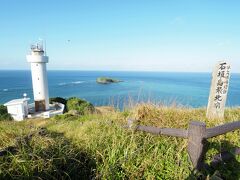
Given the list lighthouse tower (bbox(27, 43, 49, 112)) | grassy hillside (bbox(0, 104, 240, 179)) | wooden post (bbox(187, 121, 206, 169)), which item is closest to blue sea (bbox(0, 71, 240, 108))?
grassy hillside (bbox(0, 104, 240, 179))

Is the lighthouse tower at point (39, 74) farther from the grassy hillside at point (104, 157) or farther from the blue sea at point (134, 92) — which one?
the grassy hillside at point (104, 157)

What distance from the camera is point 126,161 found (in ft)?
8.16

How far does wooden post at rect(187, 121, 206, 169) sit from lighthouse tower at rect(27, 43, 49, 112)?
1921 cm

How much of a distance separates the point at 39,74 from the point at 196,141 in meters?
19.7

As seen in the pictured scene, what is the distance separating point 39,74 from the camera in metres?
19.8

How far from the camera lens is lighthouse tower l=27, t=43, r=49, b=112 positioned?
1931 cm

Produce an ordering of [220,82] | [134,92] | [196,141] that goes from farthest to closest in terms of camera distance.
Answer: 1. [134,92]
2. [220,82]
3. [196,141]

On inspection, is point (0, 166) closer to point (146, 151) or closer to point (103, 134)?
point (103, 134)

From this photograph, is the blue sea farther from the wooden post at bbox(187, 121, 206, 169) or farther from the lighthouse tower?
the lighthouse tower

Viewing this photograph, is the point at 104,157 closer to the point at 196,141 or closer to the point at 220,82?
the point at 196,141

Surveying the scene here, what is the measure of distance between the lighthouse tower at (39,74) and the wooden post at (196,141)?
63.0ft

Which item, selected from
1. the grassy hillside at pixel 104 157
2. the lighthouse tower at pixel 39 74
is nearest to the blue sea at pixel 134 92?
the grassy hillside at pixel 104 157

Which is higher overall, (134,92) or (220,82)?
(220,82)

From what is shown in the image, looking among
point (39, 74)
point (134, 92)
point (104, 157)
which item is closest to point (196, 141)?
point (104, 157)
